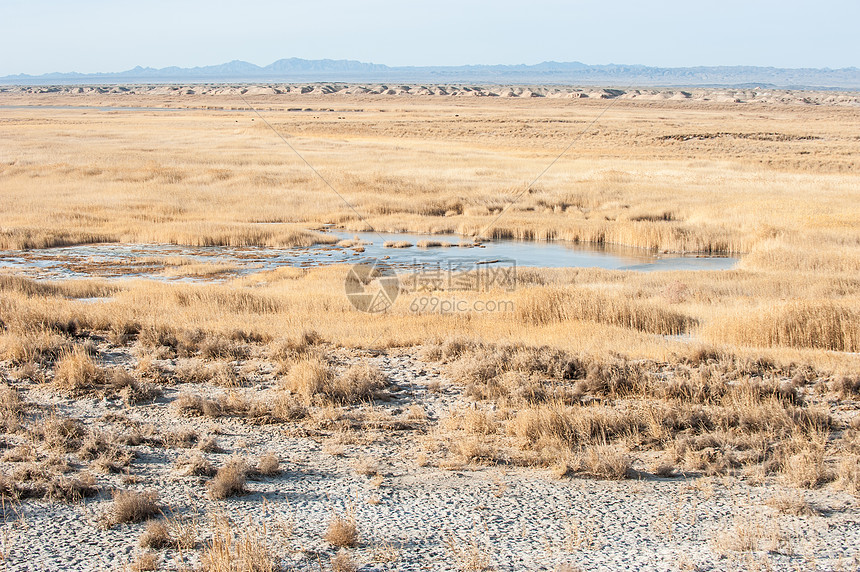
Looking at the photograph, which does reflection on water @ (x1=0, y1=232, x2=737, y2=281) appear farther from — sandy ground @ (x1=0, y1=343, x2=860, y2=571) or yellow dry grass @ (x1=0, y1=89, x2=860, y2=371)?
sandy ground @ (x1=0, y1=343, x2=860, y2=571)

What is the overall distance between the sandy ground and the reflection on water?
53.8ft

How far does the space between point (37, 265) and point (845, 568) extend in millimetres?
25924

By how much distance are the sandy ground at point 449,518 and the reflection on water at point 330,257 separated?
1639 centimetres

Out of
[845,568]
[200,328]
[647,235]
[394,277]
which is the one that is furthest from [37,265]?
[845,568]

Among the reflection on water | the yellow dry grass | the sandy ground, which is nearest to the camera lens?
the sandy ground

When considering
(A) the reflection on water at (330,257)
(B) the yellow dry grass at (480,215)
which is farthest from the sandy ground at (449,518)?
(A) the reflection on water at (330,257)

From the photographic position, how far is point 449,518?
760 cm

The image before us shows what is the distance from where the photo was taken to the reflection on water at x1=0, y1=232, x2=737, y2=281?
25547mm

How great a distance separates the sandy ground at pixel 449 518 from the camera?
22.2 feet

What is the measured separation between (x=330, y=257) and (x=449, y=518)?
2094 cm

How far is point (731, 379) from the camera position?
38.7 feet

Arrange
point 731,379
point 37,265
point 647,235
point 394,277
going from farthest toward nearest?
point 647,235
point 37,265
point 394,277
point 731,379

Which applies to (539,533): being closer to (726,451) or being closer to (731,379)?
(726,451)

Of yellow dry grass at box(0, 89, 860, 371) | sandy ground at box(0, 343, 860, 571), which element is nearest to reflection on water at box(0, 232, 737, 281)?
yellow dry grass at box(0, 89, 860, 371)
